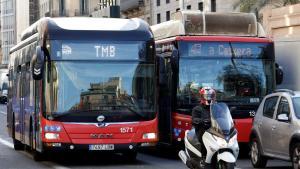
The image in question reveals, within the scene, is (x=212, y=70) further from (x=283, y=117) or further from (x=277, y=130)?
(x=283, y=117)

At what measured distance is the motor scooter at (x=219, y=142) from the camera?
11203mm

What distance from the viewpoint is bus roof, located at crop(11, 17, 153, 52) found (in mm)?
16797

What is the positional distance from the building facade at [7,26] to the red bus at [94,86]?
132010 mm

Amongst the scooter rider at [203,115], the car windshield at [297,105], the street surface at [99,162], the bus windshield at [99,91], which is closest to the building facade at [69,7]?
the street surface at [99,162]

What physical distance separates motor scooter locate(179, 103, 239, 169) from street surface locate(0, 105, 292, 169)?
499 cm

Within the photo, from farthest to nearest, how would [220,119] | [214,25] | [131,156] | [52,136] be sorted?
1. [214,25]
2. [131,156]
3. [52,136]
4. [220,119]

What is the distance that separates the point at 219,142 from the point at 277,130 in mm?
4226

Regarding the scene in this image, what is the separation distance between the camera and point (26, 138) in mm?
19344

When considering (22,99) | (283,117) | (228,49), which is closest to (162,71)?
(228,49)

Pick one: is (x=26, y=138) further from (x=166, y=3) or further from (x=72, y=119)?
(x=166, y=3)

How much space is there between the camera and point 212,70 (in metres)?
18.5

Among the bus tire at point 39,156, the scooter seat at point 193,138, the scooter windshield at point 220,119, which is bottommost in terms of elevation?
the bus tire at point 39,156

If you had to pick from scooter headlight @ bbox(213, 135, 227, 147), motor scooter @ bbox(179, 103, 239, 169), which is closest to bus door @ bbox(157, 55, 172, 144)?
motor scooter @ bbox(179, 103, 239, 169)

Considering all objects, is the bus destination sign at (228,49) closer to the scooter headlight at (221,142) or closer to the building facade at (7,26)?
the scooter headlight at (221,142)
